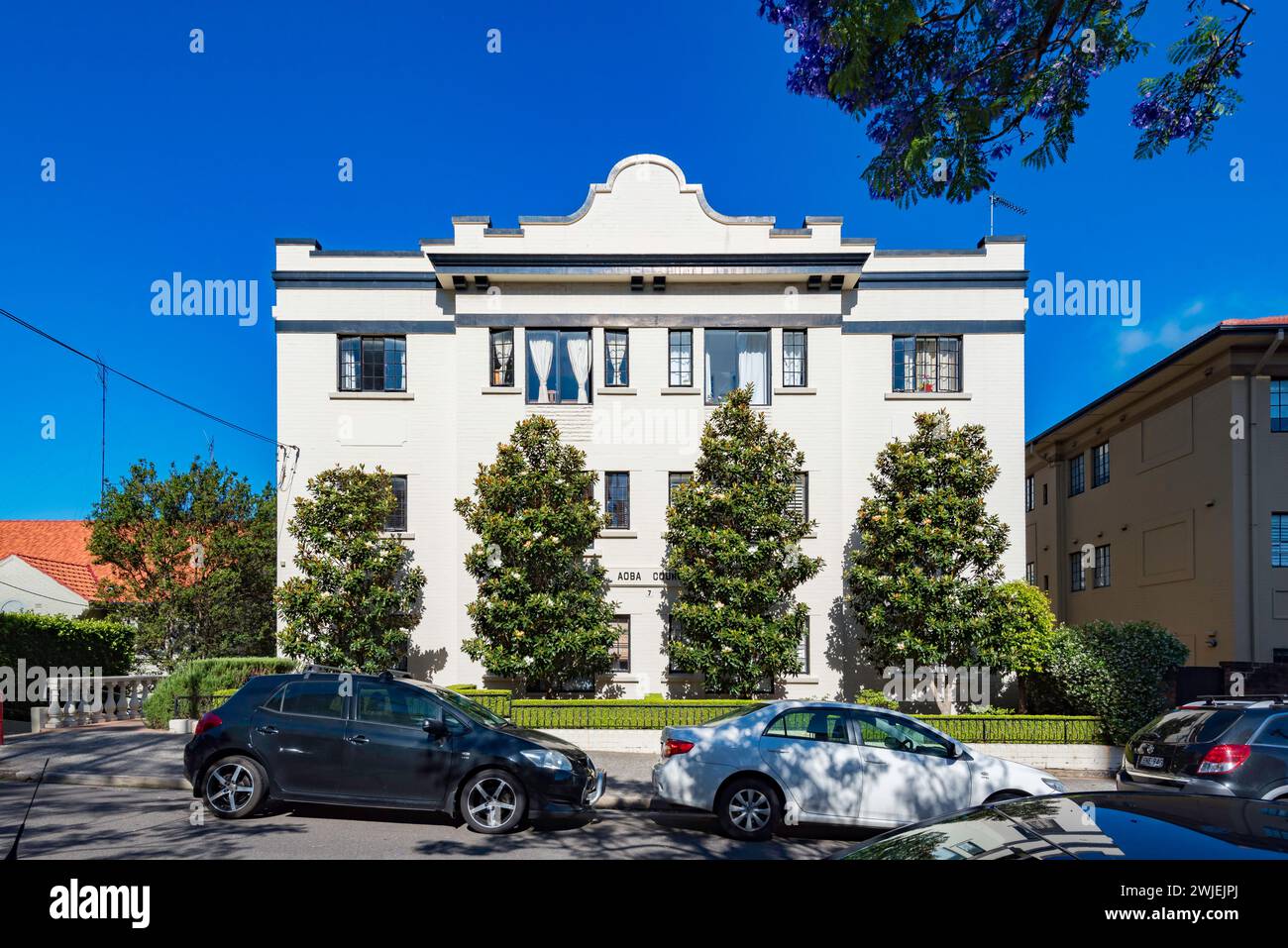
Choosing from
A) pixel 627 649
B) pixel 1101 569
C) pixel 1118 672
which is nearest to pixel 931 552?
pixel 1118 672

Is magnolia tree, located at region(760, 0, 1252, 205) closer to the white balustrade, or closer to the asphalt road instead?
the asphalt road

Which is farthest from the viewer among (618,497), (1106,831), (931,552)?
(618,497)

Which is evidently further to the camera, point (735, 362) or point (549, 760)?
point (735, 362)

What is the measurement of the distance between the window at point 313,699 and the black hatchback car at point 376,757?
0.01 m

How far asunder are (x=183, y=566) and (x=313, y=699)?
1672 centimetres

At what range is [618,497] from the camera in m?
21.3

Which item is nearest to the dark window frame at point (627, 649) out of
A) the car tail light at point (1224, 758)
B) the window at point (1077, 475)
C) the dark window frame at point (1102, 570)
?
the car tail light at point (1224, 758)

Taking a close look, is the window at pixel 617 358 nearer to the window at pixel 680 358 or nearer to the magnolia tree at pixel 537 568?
the window at pixel 680 358

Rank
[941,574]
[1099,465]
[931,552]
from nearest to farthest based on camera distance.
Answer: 1. [931,552]
2. [941,574]
3. [1099,465]

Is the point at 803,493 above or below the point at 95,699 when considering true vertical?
above

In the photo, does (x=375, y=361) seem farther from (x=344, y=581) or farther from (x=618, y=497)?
(x=618, y=497)
